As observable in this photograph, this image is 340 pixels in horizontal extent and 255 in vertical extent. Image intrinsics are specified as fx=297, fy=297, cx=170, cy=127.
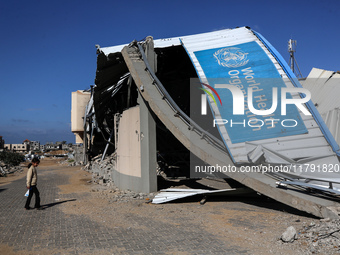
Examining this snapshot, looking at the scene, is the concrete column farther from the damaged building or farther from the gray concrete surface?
the gray concrete surface

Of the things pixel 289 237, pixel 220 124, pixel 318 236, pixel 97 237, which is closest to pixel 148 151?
pixel 220 124

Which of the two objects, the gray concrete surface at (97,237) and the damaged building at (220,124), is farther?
the damaged building at (220,124)

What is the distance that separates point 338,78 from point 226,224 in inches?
347

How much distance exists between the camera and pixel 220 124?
978cm

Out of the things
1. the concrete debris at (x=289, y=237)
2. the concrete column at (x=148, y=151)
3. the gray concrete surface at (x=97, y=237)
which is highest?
the concrete column at (x=148, y=151)

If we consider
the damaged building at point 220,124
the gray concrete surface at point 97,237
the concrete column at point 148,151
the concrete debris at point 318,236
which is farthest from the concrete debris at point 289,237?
the concrete column at point 148,151

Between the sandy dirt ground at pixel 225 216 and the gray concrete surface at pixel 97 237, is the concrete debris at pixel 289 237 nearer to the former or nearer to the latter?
the sandy dirt ground at pixel 225 216

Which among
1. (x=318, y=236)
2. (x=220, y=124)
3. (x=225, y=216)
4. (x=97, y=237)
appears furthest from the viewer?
(x=220, y=124)

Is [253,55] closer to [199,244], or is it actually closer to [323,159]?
[323,159]

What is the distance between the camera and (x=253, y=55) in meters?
12.0

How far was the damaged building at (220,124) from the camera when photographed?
26.7ft

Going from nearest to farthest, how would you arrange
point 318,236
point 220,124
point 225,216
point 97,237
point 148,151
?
point 318,236
point 97,237
point 225,216
point 220,124
point 148,151

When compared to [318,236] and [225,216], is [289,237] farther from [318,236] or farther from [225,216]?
[225,216]

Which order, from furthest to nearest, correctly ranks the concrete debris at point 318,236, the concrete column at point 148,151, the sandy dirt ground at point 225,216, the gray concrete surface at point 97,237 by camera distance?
the concrete column at point 148,151, the sandy dirt ground at point 225,216, the gray concrete surface at point 97,237, the concrete debris at point 318,236
